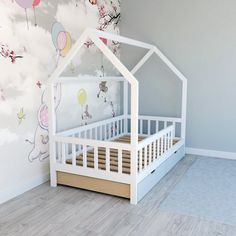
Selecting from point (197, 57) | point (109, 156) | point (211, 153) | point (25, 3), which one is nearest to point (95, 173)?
point (109, 156)

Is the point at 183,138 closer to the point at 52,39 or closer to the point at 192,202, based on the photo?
the point at 192,202

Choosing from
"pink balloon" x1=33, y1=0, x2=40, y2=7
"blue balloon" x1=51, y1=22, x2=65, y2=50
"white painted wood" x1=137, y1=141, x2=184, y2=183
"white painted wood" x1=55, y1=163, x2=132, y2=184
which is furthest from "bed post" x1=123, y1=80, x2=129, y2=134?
"pink balloon" x1=33, y1=0, x2=40, y2=7

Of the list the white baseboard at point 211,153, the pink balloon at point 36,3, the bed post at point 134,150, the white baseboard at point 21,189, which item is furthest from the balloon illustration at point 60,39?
the white baseboard at point 211,153

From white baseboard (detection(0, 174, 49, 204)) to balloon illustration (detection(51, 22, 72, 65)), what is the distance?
4.30 ft

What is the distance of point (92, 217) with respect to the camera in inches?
89.6

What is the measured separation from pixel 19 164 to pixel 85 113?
113cm

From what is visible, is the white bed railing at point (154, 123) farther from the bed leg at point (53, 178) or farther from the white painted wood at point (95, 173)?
the bed leg at point (53, 178)

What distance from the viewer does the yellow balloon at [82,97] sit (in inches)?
136

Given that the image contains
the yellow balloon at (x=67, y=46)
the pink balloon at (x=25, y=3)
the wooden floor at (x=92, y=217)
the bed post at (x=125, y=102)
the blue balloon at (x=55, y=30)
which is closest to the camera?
the wooden floor at (x=92, y=217)

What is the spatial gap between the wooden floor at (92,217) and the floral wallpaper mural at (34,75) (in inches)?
13.6

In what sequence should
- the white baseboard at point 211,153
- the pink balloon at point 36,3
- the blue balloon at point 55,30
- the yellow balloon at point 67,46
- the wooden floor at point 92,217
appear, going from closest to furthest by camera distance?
the wooden floor at point 92,217, the pink balloon at point 36,3, the blue balloon at point 55,30, the yellow balloon at point 67,46, the white baseboard at point 211,153

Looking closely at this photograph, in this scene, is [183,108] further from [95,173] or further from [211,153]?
[95,173]

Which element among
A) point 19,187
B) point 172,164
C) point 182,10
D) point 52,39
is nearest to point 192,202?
point 172,164

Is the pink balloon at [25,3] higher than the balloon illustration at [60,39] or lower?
higher
